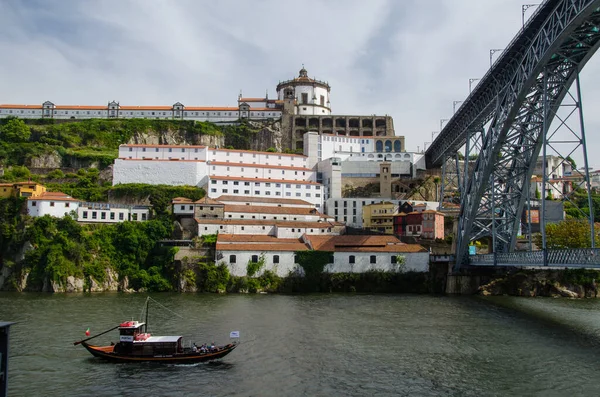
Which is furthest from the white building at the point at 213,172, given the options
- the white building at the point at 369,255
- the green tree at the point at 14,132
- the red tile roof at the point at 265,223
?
the green tree at the point at 14,132

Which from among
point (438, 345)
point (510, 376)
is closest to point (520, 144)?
point (438, 345)

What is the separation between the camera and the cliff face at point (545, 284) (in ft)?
141

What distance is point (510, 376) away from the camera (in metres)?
19.2

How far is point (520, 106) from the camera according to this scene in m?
32.0

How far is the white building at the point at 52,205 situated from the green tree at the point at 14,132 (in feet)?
90.9

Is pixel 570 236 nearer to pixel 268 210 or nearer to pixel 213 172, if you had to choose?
pixel 268 210

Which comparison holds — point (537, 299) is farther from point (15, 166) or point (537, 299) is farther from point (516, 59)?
point (15, 166)

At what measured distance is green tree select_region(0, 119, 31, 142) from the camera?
233ft

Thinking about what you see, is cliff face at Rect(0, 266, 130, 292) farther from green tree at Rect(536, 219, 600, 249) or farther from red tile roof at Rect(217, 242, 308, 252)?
green tree at Rect(536, 219, 600, 249)

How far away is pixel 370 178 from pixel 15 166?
43.5 m

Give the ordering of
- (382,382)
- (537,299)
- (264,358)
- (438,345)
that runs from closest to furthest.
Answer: (382,382) < (264,358) < (438,345) < (537,299)

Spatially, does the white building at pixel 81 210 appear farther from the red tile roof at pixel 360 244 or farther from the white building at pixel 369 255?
the white building at pixel 369 255

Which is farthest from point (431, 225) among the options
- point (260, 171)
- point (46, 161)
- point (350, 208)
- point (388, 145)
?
point (46, 161)

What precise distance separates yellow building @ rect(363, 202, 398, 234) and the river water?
2325 centimetres
